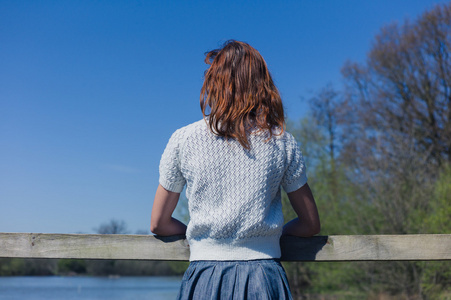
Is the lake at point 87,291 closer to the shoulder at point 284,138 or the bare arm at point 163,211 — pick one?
the bare arm at point 163,211

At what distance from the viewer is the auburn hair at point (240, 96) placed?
1610 mm

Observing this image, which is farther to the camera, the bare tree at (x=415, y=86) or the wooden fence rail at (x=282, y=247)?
the bare tree at (x=415, y=86)

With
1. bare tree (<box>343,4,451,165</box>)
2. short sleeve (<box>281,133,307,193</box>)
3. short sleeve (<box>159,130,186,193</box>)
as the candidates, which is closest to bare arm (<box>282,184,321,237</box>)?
short sleeve (<box>281,133,307,193</box>)

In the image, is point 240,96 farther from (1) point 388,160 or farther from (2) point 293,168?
(1) point 388,160

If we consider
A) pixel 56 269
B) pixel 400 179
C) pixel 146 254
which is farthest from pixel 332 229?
pixel 56 269

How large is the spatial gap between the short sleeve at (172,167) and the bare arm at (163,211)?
3 centimetres

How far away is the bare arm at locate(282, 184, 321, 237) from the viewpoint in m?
1.76

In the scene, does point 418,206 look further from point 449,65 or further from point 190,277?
point 190,277

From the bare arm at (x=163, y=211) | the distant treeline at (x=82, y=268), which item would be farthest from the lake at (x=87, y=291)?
the bare arm at (x=163, y=211)

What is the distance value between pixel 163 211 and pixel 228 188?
293 millimetres

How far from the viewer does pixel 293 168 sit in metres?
1.71

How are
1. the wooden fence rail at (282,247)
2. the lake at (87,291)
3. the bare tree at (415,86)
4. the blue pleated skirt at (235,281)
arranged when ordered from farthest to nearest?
the lake at (87,291)
the bare tree at (415,86)
the wooden fence rail at (282,247)
the blue pleated skirt at (235,281)

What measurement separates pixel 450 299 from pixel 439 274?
1100 millimetres

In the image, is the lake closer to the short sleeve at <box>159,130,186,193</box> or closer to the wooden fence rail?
the wooden fence rail
